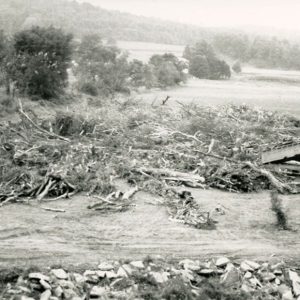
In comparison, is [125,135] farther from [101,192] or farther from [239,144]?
[101,192]

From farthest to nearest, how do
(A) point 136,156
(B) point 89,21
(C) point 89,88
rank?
(B) point 89,21, (C) point 89,88, (A) point 136,156

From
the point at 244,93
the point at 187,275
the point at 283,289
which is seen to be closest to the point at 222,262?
the point at 187,275

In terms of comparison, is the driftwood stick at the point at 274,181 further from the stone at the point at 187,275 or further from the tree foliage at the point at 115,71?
the tree foliage at the point at 115,71

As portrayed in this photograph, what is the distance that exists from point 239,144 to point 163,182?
4.23 metres

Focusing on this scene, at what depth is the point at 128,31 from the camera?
245ft

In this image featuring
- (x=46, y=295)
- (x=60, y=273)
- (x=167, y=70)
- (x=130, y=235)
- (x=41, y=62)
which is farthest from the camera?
(x=167, y=70)

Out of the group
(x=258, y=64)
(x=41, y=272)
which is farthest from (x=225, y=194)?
(x=258, y=64)

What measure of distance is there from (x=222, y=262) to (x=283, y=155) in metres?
4.56

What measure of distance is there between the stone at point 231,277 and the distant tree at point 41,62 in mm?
15123

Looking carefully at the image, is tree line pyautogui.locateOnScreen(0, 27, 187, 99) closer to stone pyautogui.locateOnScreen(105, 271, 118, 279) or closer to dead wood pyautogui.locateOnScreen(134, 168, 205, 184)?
dead wood pyautogui.locateOnScreen(134, 168, 205, 184)

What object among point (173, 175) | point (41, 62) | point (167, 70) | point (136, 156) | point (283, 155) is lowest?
point (136, 156)

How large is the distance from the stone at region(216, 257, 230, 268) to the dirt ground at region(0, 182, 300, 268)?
0.86ft

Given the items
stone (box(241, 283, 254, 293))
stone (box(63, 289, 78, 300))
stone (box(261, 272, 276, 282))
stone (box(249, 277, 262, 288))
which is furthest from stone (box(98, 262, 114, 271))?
stone (box(261, 272, 276, 282))

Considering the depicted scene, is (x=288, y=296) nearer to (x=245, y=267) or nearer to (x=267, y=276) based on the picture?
(x=267, y=276)
